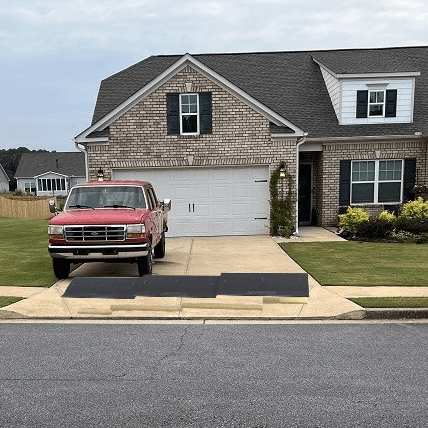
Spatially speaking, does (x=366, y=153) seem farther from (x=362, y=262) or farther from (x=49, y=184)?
(x=49, y=184)

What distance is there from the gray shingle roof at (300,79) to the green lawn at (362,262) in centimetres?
543

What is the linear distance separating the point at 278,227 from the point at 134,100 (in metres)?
6.56

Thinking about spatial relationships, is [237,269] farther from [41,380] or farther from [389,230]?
[389,230]

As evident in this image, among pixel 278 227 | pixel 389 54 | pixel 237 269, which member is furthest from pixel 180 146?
pixel 389 54

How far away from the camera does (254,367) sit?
4.98 m

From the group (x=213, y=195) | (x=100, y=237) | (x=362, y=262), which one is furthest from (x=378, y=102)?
(x=100, y=237)

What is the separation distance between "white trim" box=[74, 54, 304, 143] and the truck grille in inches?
263

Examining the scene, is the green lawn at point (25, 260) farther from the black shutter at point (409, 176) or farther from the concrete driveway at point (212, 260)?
the black shutter at point (409, 176)

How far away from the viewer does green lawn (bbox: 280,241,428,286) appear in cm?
891

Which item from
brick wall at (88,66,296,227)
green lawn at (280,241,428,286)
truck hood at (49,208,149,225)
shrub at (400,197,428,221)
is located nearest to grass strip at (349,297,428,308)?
green lawn at (280,241,428,286)

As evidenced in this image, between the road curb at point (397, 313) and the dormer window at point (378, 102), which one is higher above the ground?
the dormer window at point (378, 102)

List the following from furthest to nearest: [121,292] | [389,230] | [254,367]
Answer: [389,230], [121,292], [254,367]

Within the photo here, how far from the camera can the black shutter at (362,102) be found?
17312mm

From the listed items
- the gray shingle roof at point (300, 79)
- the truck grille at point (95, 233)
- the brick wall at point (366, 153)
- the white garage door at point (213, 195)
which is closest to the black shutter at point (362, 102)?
the gray shingle roof at point (300, 79)
